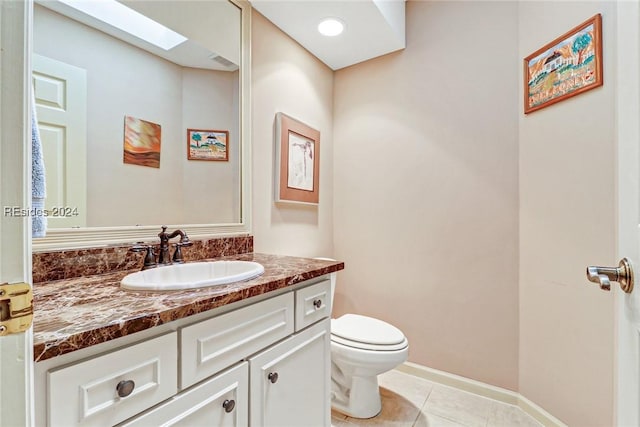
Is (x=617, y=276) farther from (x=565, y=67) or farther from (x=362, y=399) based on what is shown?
(x=362, y=399)

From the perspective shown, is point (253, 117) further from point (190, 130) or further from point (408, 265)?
point (408, 265)

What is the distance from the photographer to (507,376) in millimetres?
1659

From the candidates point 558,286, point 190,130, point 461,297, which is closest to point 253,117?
point 190,130

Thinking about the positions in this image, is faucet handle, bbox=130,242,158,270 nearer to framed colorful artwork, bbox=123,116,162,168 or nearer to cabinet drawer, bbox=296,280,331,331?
framed colorful artwork, bbox=123,116,162,168

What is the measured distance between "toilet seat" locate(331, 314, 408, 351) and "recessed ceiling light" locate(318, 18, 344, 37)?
5.66 feet

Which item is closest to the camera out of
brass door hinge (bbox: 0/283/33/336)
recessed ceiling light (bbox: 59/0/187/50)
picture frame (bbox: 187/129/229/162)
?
brass door hinge (bbox: 0/283/33/336)

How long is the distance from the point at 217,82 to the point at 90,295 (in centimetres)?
113

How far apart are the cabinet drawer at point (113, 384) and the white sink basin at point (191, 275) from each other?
19 centimetres

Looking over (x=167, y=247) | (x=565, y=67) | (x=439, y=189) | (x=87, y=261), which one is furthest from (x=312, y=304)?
(x=565, y=67)

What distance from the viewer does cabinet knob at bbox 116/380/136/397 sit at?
1.96 ft

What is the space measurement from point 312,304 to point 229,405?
0.43 metres

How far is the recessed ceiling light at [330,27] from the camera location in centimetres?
174

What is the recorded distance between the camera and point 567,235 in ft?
4.40

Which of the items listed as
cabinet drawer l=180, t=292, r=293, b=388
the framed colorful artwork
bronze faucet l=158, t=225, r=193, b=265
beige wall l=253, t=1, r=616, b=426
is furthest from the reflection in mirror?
cabinet drawer l=180, t=292, r=293, b=388
